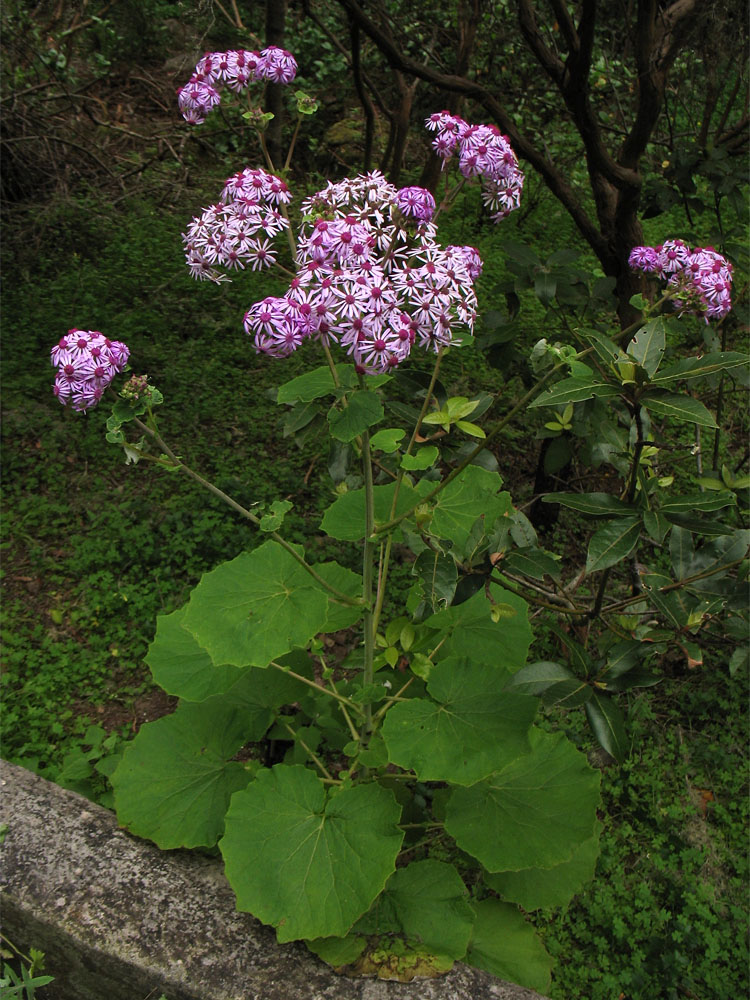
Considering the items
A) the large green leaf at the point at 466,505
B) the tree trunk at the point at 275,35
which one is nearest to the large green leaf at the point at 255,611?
the large green leaf at the point at 466,505

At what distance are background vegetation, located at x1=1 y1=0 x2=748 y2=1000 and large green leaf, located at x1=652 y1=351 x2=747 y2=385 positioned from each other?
761 millimetres

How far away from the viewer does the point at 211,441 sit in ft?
12.6

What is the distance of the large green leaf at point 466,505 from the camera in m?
1.92

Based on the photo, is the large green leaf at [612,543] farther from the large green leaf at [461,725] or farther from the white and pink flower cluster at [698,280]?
the white and pink flower cluster at [698,280]

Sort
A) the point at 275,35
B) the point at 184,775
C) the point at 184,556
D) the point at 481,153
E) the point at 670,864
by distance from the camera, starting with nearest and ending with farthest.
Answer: the point at 481,153, the point at 184,775, the point at 670,864, the point at 184,556, the point at 275,35

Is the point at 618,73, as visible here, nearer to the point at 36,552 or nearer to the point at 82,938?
the point at 36,552

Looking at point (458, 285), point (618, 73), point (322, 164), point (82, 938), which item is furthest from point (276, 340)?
point (618, 73)

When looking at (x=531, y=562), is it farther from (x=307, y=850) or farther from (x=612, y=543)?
(x=307, y=850)

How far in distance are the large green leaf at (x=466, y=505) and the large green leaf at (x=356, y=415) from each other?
1.53ft

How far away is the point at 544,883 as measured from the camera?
77.2 inches

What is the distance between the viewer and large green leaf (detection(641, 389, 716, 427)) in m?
1.39

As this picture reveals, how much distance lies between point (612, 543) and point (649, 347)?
15.5 inches

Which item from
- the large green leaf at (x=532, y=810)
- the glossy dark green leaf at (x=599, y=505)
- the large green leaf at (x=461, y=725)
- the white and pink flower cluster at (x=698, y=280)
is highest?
the white and pink flower cluster at (x=698, y=280)

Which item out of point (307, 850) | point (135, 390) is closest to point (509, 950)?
point (307, 850)
